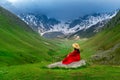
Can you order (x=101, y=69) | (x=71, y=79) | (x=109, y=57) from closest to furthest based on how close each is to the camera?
(x=71, y=79) → (x=101, y=69) → (x=109, y=57)

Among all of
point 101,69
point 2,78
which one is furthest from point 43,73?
point 101,69

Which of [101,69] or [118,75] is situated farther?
[101,69]

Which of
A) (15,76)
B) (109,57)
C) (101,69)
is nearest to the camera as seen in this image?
(15,76)

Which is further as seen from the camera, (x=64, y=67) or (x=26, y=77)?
(x=64, y=67)

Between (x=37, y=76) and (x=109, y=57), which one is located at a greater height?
(x=109, y=57)

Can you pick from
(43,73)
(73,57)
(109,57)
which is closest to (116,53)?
(109,57)

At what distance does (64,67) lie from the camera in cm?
5519

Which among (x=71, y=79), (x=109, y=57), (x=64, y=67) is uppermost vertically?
(x=109, y=57)

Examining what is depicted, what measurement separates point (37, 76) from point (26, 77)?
1.42m

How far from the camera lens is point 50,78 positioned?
146 feet

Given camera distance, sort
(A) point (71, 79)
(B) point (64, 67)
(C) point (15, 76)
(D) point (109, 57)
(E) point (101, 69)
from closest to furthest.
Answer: (A) point (71, 79) < (C) point (15, 76) < (E) point (101, 69) < (B) point (64, 67) < (D) point (109, 57)

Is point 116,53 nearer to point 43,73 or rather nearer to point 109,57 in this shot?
point 109,57

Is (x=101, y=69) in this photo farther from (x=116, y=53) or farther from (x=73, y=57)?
(x=116, y=53)

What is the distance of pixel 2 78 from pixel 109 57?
280 ft
